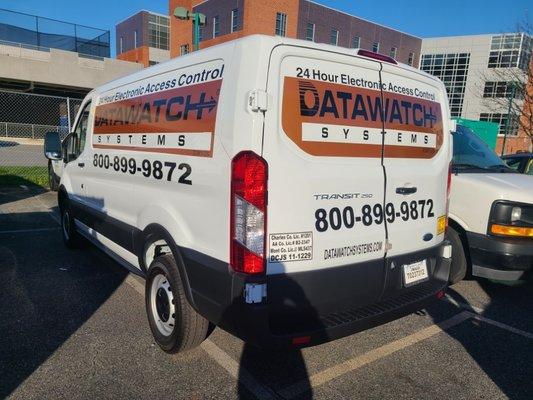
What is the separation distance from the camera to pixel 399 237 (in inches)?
123

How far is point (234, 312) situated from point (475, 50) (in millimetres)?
53192

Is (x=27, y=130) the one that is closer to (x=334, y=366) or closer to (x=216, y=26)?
(x=216, y=26)

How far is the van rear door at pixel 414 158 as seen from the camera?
3.07m

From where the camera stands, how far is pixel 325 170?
2654 millimetres

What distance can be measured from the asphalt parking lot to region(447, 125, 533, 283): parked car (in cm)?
41

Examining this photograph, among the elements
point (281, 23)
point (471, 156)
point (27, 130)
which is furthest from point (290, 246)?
point (281, 23)

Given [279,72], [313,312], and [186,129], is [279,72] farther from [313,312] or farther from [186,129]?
[313,312]

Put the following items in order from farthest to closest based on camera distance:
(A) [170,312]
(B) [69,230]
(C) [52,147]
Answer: (B) [69,230] → (C) [52,147] → (A) [170,312]

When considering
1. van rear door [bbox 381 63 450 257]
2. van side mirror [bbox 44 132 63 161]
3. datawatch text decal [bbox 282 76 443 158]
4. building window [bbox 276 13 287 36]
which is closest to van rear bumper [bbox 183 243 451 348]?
van rear door [bbox 381 63 450 257]

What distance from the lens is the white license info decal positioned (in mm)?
2490

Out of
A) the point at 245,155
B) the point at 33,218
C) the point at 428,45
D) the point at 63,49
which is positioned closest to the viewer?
the point at 245,155

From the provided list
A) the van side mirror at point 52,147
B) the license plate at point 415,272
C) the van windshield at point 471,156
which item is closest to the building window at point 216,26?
the van side mirror at point 52,147

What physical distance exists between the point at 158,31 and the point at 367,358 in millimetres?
60917

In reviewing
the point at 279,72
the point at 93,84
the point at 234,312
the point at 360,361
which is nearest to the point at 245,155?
the point at 279,72
